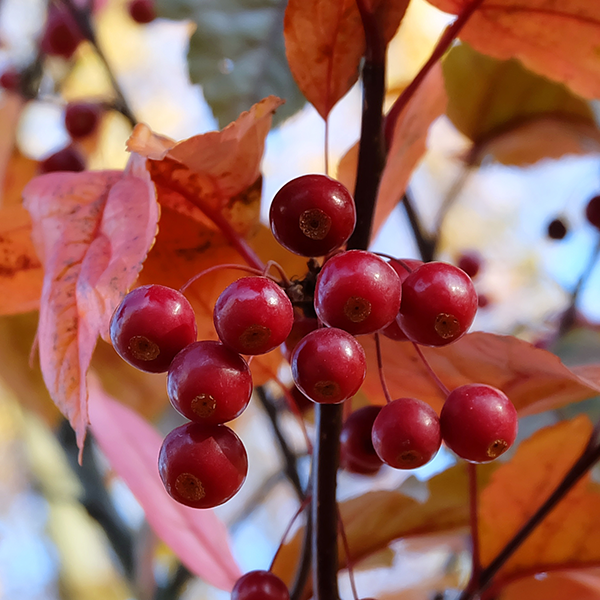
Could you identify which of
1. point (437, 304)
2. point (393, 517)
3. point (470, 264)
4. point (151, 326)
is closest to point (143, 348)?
point (151, 326)

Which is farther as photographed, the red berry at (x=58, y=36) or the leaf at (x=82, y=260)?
the red berry at (x=58, y=36)

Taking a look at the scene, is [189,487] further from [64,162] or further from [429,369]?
[64,162]

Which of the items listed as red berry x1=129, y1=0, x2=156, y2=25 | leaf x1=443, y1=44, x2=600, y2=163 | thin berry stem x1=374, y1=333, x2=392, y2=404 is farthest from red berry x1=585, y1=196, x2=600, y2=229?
red berry x1=129, y1=0, x2=156, y2=25

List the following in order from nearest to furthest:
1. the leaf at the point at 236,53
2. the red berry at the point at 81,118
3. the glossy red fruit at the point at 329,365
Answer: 1. the glossy red fruit at the point at 329,365
2. the leaf at the point at 236,53
3. the red berry at the point at 81,118

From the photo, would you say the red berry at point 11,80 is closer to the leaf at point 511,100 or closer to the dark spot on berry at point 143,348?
the leaf at point 511,100

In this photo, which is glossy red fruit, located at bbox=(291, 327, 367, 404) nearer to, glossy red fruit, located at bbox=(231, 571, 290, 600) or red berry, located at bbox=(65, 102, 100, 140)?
glossy red fruit, located at bbox=(231, 571, 290, 600)

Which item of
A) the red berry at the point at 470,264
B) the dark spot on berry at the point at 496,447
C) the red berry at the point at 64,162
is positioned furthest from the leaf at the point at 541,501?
the red berry at the point at 64,162
